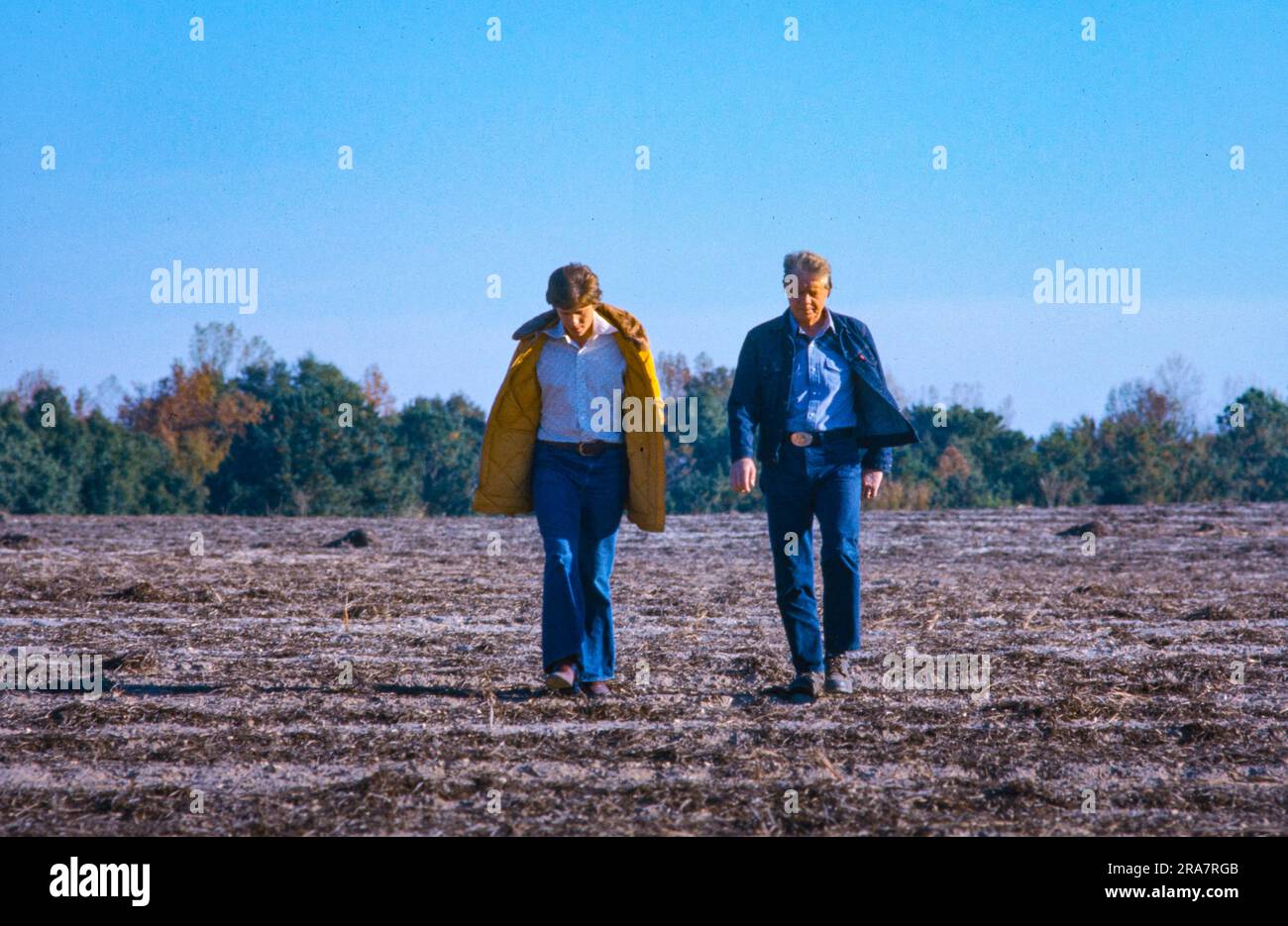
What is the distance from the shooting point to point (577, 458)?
22.9 feet

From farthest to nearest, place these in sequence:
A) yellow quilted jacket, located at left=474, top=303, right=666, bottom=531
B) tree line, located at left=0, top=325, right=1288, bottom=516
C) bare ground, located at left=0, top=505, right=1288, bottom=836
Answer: tree line, located at left=0, top=325, right=1288, bottom=516
yellow quilted jacket, located at left=474, top=303, right=666, bottom=531
bare ground, located at left=0, top=505, right=1288, bottom=836

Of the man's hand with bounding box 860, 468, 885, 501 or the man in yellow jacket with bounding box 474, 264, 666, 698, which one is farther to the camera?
the man's hand with bounding box 860, 468, 885, 501

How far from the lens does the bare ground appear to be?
4832 mm

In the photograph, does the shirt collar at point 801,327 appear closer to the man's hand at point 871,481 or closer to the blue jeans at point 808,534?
the blue jeans at point 808,534

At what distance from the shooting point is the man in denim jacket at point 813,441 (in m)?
6.94

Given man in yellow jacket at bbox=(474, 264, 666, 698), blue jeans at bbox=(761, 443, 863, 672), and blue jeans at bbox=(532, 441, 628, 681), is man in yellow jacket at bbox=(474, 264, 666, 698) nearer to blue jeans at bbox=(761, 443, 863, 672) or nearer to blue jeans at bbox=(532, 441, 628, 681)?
blue jeans at bbox=(532, 441, 628, 681)

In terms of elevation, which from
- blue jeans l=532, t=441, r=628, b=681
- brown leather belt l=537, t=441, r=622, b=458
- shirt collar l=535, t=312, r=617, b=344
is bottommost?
blue jeans l=532, t=441, r=628, b=681

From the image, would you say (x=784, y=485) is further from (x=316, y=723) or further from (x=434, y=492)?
(x=434, y=492)

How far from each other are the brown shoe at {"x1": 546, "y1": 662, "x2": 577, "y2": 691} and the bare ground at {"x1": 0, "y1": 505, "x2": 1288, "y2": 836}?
4.3 inches

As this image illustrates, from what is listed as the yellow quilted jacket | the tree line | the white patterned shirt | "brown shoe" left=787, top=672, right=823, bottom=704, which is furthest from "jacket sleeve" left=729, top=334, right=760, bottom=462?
the tree line

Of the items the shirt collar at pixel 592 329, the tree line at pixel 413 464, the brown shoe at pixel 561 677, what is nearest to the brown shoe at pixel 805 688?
the brown shoe at pixel 561 677

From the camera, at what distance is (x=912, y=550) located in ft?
61.6

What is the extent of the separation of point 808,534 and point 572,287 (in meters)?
1.61

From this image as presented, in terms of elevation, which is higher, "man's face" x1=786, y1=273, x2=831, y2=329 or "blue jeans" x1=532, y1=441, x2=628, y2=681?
"man's face" x1=786, y1=273, x2=831, y2=329
